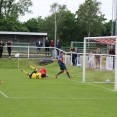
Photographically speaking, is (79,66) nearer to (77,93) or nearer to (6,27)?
(77,93)

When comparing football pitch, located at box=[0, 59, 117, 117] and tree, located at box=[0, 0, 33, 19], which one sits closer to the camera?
football pitch, located at box=[0, 59, 117, 117]

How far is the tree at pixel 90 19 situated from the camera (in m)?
97.3

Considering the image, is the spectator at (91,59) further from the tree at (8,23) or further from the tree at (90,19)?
the tree at (90,19)

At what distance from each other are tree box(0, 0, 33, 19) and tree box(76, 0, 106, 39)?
1293 centimetres

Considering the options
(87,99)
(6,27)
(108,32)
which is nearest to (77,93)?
(87,99)

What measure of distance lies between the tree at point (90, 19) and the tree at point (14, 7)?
509 inches

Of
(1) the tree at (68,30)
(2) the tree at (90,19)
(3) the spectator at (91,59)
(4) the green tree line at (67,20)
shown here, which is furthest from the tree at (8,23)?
(3) the spectator at (91,59)

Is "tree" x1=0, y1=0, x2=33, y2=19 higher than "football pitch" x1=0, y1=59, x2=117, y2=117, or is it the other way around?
"tree" x1=0, y1=0, x2=33, y2=19

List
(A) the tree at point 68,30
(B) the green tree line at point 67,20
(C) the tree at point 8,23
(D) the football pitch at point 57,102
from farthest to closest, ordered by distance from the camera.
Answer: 1. (A) the tree at point 68,30
2. (B) the green tree line at point 67,20
3. (C) the tree at point 8,23
4. (D) the football pitch at point 57,102

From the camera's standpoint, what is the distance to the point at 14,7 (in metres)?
99.6

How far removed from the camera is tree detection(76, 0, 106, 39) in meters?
97.3

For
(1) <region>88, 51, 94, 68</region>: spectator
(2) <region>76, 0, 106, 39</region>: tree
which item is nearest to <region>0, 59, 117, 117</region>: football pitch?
(1) <region>88, 51, 94, 68</region>: spectator

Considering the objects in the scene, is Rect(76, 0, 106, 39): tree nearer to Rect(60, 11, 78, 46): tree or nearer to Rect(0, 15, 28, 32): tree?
Rect(60, 11, 78, 46): tree

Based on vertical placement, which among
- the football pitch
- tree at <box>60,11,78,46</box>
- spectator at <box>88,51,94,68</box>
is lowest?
the football pitch
